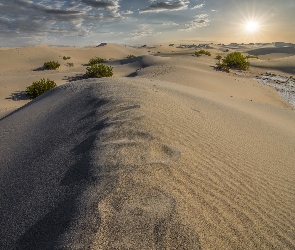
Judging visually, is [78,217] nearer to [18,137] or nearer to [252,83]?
[18,137]

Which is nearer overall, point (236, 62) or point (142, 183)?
point (142, 183)

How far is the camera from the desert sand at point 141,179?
1.95m

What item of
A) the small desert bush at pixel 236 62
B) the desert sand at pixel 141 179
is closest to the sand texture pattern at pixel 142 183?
the desert sand at pixel 141 179

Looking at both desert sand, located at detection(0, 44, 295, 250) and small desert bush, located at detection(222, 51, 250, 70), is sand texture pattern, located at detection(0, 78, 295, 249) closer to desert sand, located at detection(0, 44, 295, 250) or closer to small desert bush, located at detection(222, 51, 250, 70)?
desert sand, located at detection(0, 44, 295, 250)

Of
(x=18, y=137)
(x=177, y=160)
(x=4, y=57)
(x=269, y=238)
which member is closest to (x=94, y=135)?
(x=177, y=160)

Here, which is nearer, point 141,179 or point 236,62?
point 141,179

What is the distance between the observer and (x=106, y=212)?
2.00m

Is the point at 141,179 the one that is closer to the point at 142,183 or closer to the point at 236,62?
the point at 142,183

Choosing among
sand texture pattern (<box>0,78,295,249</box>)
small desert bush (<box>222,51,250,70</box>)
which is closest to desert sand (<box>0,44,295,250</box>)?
sand texture pattern (<box>0,78,295,249</box>)

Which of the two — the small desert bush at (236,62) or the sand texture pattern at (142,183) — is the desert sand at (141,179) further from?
the small desert bush at (236,62)

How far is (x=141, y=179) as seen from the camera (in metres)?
2.37

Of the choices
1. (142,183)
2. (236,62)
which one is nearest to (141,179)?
(142,183)

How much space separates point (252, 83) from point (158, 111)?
1169 centimetres

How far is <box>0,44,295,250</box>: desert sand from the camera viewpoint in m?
1.95
